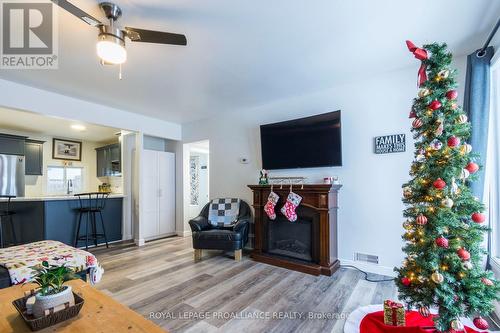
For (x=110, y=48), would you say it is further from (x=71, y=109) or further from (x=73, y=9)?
(x=71, y=109)

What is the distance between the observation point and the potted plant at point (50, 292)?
43.8 inches

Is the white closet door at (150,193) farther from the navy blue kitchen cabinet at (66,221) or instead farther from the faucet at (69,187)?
the faucet at (69,187)

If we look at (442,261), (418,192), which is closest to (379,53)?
(418,192)

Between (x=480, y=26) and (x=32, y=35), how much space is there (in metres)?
3.84

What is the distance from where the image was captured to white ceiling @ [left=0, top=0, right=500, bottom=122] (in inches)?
70.7

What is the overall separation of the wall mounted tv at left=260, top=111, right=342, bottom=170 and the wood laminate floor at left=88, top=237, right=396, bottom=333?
1448 mm

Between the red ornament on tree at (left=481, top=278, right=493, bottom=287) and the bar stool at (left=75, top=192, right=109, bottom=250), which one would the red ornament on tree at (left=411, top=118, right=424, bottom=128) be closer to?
the red ornament on tree at (left=481, top=278, right=493, bottom=287)

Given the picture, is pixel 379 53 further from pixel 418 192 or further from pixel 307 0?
pixel 418 192

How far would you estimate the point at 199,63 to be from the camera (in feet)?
8.44

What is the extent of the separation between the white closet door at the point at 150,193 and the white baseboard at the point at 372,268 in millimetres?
3585

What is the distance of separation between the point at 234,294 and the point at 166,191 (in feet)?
10.6

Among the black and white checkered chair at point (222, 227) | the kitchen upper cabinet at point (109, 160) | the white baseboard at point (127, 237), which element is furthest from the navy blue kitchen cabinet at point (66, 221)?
the black and white checkered chair at point (222, 227)

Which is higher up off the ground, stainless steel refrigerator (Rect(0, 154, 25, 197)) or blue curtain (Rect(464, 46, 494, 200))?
blue curtain (Rect(464, 46, 494, 200))

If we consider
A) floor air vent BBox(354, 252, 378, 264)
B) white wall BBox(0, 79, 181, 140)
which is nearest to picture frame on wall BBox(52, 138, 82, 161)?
white wall BBox(0, 79, 181, 140)
